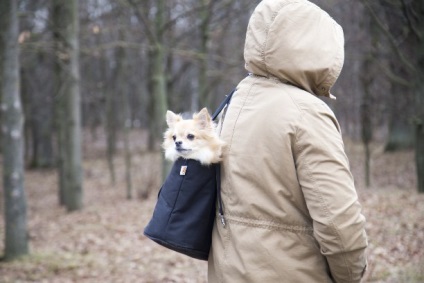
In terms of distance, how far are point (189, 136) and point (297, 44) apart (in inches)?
29.5

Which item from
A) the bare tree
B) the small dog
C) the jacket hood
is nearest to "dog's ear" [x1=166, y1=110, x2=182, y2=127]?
the small dog

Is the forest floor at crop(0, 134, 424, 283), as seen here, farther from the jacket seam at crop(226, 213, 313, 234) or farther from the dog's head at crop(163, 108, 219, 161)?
the dog's head at crop(163, 108, 219, 161)

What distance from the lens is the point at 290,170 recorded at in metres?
2.20

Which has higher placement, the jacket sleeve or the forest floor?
the jacket sleeve

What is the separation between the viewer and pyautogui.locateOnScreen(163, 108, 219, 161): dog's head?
8.04ft

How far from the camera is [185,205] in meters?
2.41

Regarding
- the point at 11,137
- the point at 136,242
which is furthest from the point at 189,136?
the point at 136,242

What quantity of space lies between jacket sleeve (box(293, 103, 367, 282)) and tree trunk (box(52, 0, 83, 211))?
36.5ft

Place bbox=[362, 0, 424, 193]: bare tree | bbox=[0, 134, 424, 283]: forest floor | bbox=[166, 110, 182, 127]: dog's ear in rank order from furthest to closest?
bbox=[0, 134, 424, 283]: forest floor
bbox=[362, 0, 424, 193]: bare tree
bbox=[166, 110, 182, 127]: dog's ear

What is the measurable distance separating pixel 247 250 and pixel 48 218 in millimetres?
12107

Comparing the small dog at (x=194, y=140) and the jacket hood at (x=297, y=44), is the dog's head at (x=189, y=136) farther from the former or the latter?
the jacket hood at (x=297, y=44)

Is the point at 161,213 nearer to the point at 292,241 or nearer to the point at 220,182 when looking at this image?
the point at 220,182

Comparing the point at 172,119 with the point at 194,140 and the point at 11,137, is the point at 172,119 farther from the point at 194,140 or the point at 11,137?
the point at 11,137

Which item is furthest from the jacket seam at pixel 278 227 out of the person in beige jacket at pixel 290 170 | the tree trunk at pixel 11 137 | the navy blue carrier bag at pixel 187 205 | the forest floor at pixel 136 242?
the tree trunk at pixel 11 137
